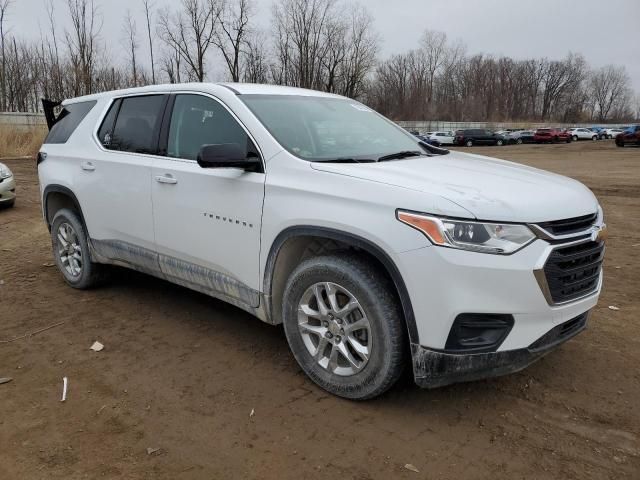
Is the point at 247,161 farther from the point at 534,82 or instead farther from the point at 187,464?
the point at 534,82

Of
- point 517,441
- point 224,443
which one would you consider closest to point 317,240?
point 224,443

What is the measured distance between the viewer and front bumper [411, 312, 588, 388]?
8.60 ft

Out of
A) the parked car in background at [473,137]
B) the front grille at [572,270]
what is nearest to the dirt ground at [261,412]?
the front grille at [572,270]

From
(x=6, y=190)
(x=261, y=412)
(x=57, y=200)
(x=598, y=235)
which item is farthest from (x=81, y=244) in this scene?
(x=6, y=190)

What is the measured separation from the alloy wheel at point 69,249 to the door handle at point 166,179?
1554 mm

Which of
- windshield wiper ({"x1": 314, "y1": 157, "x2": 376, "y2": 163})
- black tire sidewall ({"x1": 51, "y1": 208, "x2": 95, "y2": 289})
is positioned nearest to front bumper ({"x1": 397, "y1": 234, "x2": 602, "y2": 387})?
windshield wiper ({"x1": 314, "y1": 157, "x2": 376, "y2": 163})

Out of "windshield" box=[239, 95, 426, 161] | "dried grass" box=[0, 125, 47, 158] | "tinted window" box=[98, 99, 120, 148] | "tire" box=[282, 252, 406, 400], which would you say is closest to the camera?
"tire" box=[282, 252, 406, 400]

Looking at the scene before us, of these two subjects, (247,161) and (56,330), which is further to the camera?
(56,330)

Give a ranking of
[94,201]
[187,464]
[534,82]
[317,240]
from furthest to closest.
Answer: [534,82]
[94,201]
[317,240]
[187,464]

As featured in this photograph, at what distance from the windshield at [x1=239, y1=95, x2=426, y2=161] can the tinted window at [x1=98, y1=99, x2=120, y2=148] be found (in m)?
1.53

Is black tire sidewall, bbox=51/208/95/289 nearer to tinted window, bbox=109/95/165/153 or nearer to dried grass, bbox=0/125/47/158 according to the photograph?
tinted window, bbox=109/95/165/153

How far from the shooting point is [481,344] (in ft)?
8.54

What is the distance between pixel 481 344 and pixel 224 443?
1393 millimetres

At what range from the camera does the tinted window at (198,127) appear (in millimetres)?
3543
